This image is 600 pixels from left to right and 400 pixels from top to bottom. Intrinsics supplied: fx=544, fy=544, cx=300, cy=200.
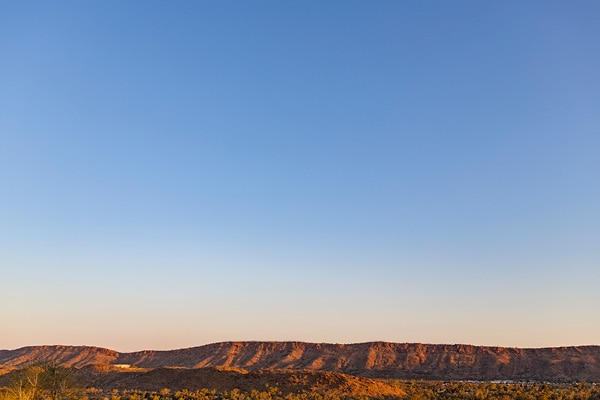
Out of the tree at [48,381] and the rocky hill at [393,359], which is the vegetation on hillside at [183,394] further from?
the rocky hill at [393,359]

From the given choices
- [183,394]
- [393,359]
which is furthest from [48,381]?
[393,359]

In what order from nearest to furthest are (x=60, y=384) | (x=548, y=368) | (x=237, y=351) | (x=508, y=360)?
(x=60, y=384) → (x=548, y=368) → (x=508, y=360) → (x=237, y=351)

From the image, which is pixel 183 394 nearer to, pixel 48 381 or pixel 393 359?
pixel 48 381

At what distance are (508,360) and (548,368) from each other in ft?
29.6

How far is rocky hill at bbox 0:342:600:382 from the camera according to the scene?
321ft

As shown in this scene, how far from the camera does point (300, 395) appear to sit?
47406 mm

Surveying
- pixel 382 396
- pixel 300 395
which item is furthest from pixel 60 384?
pixel 382 396

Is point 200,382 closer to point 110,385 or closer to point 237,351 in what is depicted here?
point 110,385

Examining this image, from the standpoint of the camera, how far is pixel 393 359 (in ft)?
374

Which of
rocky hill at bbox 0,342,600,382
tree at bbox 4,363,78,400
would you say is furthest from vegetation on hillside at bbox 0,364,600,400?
rocky hill at bbox 0,342,600,382

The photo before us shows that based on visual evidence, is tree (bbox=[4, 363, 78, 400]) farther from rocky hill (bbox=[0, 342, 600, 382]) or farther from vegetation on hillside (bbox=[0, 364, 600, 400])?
A: rocky hill (bbox=[0, 342, 600, 382])

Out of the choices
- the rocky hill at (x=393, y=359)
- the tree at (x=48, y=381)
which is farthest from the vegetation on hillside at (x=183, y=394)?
the rocky hill at (x=393, y=359)

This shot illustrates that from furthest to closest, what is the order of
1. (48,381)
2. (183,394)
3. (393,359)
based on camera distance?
(393,359)
(183,394)
(48,381)

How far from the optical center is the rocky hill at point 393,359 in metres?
97.8
